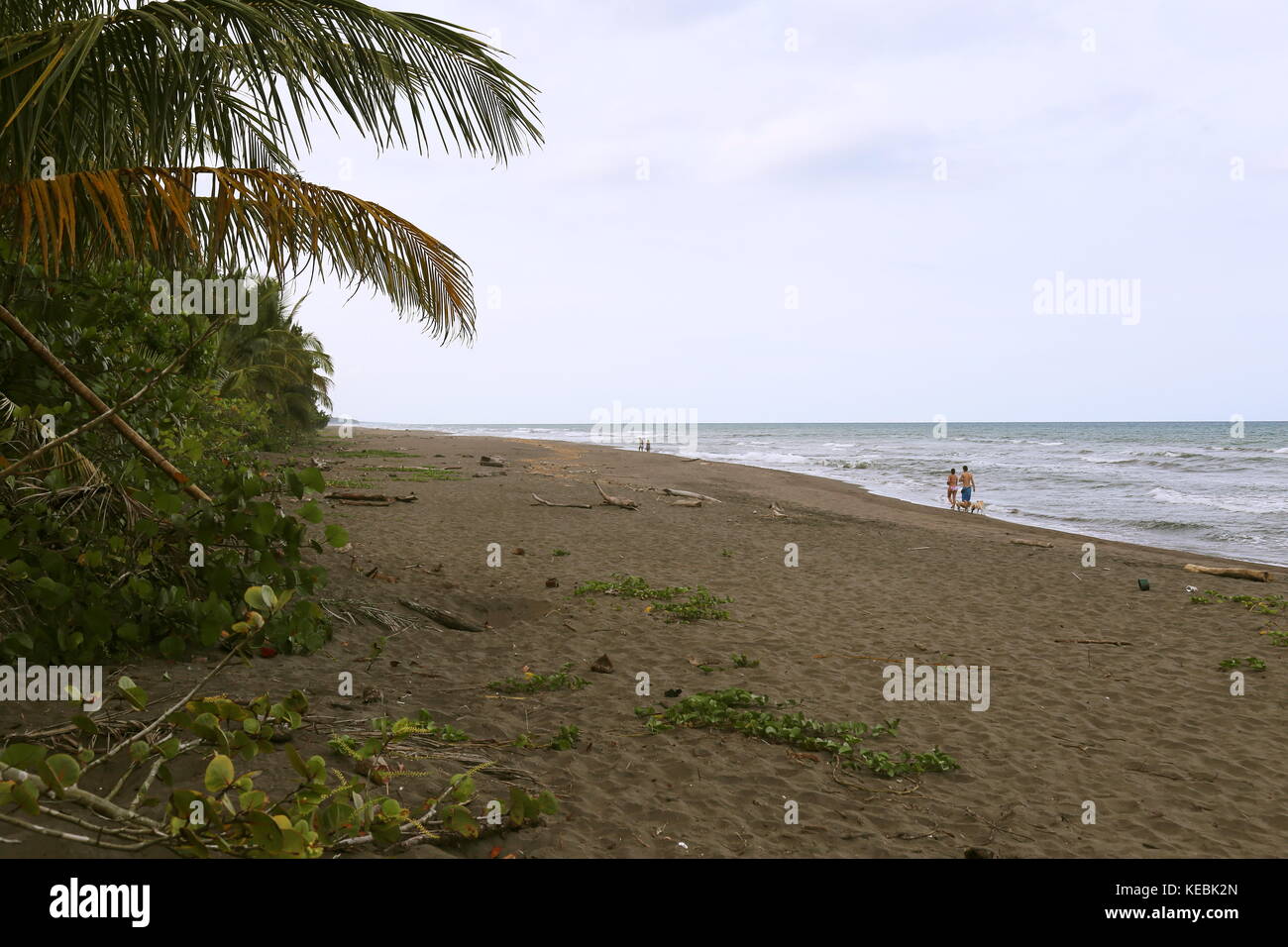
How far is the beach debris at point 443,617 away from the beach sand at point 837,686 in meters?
0.10

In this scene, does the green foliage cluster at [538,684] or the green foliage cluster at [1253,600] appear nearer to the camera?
the green foliage cluster at [538,684]

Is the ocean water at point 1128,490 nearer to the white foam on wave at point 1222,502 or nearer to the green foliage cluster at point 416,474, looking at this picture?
the white foam on wave at point 1222,502

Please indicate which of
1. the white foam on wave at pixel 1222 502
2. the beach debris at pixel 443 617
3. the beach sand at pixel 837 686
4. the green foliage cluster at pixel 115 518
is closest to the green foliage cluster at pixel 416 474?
the beach sand at pixel 837 686

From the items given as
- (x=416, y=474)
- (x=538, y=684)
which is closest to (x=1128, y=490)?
(x=416, y=474)

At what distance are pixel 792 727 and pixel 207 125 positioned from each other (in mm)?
5392

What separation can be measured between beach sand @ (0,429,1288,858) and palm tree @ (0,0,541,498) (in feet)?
8.40

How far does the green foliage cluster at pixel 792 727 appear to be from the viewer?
180 inches

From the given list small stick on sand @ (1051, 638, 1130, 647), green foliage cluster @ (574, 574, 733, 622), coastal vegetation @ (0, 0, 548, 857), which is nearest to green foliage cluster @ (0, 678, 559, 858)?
coastal vegetation @ (0, 0, 548, 857)

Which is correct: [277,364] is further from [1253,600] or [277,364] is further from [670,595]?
[1253,600]

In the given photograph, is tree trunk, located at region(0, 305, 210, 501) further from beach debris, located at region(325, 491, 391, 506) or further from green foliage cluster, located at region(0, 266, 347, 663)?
beach debris, located at region(325, 491, 391, 506)

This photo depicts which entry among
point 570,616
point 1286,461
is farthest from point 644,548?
point 1286,461

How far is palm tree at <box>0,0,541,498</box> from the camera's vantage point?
357 centimetres

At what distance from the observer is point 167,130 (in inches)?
178
